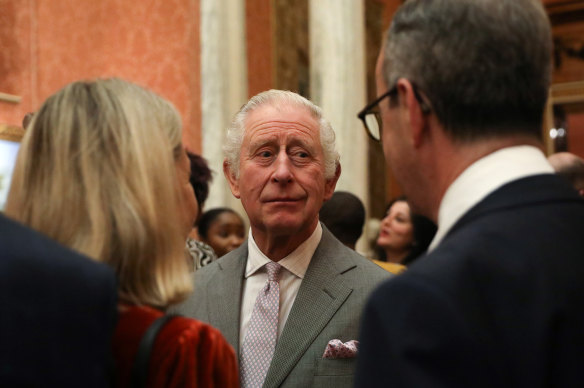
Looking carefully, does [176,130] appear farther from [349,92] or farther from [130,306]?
[349,92]

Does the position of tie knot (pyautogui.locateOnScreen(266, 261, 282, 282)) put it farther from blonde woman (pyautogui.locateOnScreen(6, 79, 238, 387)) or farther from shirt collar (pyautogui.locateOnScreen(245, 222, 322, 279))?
blonde woman (pyautogui.locateOnScreen(6, 79, 238, 387))

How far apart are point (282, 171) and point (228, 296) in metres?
0.45

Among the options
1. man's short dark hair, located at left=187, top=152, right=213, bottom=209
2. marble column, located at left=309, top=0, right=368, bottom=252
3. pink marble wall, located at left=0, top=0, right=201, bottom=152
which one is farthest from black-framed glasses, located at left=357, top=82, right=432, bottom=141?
pink marble wall, located at left=0, top=0, right=201, bottom=152

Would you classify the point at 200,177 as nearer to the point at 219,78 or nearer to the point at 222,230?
the point at 222,230

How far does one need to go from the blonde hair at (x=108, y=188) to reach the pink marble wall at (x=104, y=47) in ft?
23.2

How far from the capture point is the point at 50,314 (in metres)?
1.08

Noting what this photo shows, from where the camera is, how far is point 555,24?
40.4ft

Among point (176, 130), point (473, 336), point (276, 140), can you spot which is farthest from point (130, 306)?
point (276, 140)

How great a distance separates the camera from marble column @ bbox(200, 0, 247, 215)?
312 inches

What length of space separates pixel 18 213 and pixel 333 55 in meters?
6.08

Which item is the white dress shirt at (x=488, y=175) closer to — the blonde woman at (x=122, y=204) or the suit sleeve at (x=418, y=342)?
the suit sleeve at (x=418, y=342)

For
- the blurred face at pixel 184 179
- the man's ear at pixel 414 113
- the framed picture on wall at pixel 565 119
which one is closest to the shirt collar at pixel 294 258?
the blurred face at pixel 184 179

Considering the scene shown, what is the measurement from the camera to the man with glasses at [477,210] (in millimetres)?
1066

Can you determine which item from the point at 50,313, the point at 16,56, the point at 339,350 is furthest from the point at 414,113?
the point at 16,56
